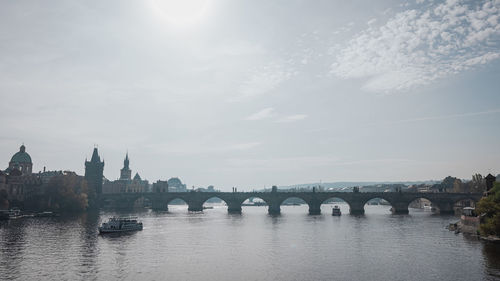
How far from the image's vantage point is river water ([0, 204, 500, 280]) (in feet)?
133

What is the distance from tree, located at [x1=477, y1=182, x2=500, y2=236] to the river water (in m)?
2.72

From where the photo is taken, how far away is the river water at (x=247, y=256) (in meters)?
40.6

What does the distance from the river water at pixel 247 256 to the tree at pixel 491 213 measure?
2.72m

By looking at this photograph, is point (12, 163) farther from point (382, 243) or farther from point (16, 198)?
point (382, 243)

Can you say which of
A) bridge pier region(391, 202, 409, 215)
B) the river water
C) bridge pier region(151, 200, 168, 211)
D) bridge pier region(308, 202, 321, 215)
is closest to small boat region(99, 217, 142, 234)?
the river water

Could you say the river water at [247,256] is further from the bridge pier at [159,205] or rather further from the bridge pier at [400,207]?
the bridge pier at [159,205]

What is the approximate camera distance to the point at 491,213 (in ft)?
200

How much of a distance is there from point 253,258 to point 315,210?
102m

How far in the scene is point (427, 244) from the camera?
60.9 metres

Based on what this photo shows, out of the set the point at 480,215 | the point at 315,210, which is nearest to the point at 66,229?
the point at 480,215

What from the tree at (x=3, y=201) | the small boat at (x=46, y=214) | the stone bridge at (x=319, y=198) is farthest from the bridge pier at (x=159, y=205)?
the tree at (x=3, y=201)

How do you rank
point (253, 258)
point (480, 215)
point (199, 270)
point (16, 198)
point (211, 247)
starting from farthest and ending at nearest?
1. point (16, 198)
2. point (480, 215)
3. point (211, 247)
4. point (253, 258)
5. point (199, 270)

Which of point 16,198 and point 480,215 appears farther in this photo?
point 16,198

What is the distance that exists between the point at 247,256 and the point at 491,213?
136ft
